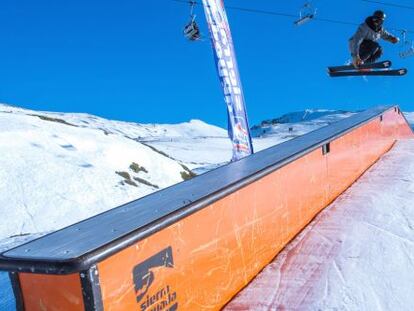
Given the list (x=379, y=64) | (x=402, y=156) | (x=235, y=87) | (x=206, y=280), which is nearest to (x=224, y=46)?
(x=235, y=87)

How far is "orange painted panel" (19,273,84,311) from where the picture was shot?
6.42 ft

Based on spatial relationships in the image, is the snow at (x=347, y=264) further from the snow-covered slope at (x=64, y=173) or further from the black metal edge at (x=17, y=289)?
the snow-covered slope at (x=64, y=173)

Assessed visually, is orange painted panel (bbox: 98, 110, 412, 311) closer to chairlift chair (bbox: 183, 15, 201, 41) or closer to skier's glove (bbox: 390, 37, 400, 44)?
skier's glove (bbox: 390, 37, 400, 44)

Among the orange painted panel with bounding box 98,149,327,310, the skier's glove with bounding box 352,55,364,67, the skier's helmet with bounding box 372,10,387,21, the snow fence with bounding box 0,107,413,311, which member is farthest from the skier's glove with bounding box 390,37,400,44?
the orange painted panel with bounding box 98,149,327,310

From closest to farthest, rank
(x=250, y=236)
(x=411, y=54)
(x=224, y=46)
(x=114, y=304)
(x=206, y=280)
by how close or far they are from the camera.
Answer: (x=114, y=304) → (x=206, y=280) → (x=250, y=236) → (x=224, y=46) → (x=411, y=54)

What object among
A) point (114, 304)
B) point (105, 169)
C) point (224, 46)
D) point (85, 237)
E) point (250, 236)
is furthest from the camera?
point (105, 169)

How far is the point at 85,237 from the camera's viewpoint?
7.15ft

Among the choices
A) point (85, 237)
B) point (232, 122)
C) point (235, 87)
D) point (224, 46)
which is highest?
point (224, 46)

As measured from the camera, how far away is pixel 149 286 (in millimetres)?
2260

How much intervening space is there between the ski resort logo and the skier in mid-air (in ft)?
26.3

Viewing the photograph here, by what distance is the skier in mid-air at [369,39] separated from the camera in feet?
29.0

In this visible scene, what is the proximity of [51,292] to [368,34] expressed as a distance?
8.80 meters

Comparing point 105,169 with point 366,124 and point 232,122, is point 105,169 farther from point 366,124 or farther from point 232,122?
point 366,124

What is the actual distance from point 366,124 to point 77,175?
330 inches
